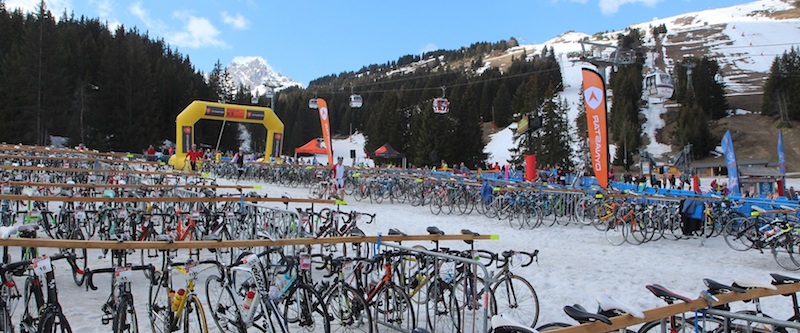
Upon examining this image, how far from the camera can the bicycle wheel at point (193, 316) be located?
427 cm

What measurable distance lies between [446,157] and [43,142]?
3500 centimetres

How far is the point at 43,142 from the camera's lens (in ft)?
152

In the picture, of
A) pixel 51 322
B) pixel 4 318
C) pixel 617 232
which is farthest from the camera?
pixel 617 232

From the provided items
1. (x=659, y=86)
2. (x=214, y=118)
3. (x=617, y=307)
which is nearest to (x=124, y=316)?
(x=617, y=307)

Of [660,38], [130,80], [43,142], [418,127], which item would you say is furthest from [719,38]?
[43,142]

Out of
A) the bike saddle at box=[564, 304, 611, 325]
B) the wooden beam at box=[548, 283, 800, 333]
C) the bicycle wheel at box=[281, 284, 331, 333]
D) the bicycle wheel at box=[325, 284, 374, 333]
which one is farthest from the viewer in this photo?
the bicycle wheel at box=[325, 284, 374, 333]

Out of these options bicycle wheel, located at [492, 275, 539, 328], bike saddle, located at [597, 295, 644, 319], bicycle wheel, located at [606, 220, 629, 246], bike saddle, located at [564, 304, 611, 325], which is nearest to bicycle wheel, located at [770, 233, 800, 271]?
bicycle wheel, located at [606, 220, 629, 246]

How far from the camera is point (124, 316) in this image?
14.0 feet

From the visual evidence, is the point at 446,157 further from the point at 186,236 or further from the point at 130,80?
the point at 186,236

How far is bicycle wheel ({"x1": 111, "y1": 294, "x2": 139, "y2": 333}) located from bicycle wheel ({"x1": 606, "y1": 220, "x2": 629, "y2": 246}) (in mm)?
9644

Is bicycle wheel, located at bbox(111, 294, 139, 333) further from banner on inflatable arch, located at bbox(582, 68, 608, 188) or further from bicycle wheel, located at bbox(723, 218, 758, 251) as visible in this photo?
banner on inflatable arch, located at bbox(582, 68, 608, 188)

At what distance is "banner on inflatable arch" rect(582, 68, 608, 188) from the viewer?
13969 millimetres

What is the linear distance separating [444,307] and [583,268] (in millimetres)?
4337

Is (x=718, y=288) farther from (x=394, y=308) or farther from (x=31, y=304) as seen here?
(x=31, y=304)
